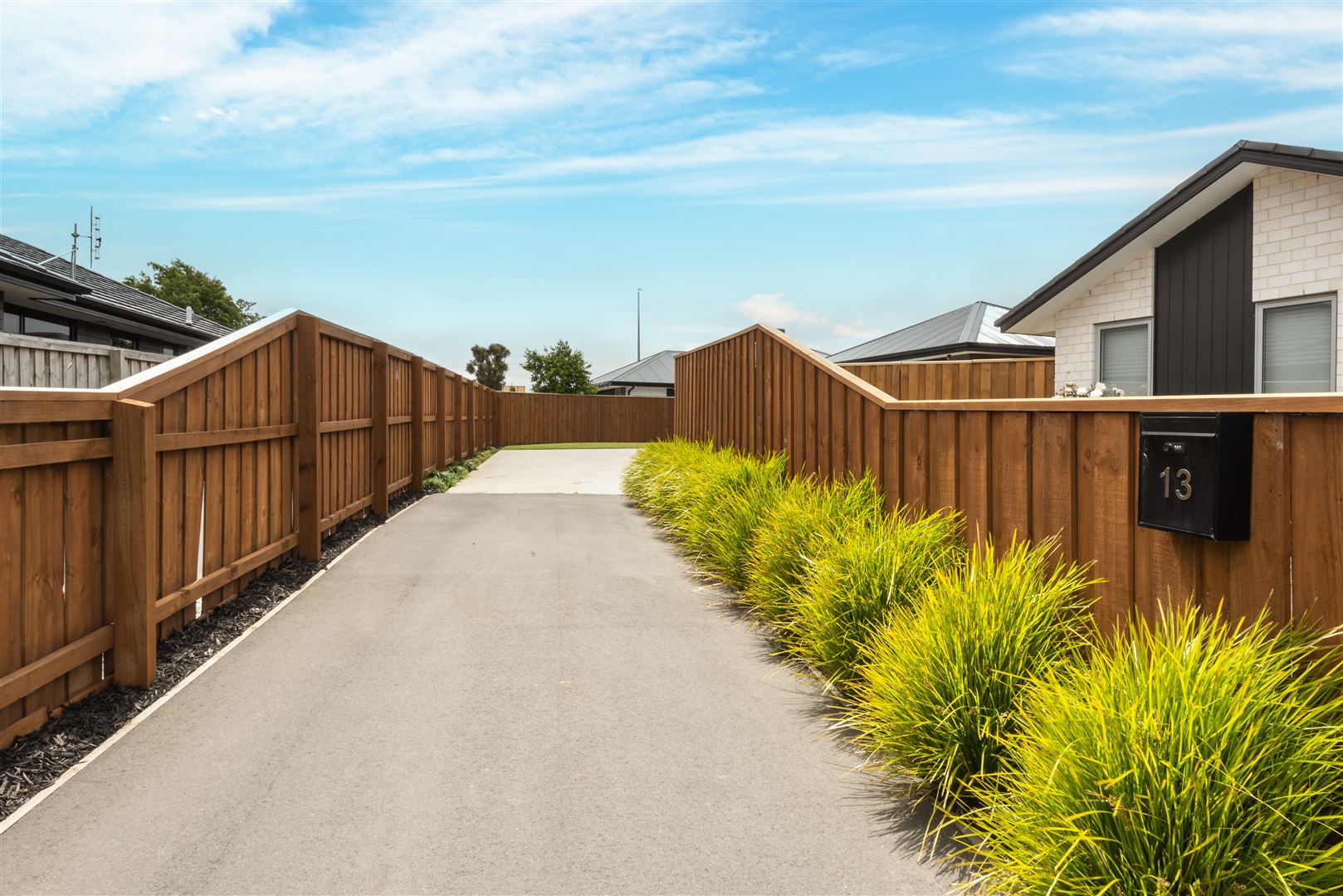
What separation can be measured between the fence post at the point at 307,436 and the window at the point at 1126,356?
9.13m

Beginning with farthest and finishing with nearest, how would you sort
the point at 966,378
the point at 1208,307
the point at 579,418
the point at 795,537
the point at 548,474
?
the point at 579,418 < the point at 548,474 < the point at 966,378 < the point at 1208,307 < the point at 795,537

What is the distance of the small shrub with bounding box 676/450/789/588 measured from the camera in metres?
6.94

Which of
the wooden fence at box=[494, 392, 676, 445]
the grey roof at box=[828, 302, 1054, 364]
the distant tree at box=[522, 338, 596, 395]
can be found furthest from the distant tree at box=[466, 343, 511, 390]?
the grey roof at box=[828, 302, 1054, 364]

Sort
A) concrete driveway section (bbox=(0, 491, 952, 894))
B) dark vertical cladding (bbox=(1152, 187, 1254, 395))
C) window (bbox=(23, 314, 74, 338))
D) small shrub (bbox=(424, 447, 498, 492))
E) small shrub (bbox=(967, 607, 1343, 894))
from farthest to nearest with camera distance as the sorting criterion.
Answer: window (bbox=(23, 314, 74, 338))
small shrub (bbox=(424, 447, 498, 492))
dark vertical cladding (bbox=(1152, 187, 1254, 395))
concrete driveway section (bbox=(0, 491, 952, 894))
small shrub (bbox=(967, 607, 1343, 894))

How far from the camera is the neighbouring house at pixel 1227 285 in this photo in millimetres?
7891

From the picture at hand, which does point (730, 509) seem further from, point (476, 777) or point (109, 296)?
point (109, 296)

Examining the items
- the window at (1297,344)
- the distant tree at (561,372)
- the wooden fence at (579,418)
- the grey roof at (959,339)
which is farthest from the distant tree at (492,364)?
the window at (1297,344)

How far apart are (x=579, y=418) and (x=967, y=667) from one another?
32971mm

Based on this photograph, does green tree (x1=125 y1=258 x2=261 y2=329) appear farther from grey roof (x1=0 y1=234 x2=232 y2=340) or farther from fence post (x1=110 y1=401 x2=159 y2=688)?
fence post (x1=110 y1=401 x2=159 y2=688)

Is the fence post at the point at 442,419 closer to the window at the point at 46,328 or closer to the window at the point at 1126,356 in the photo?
the window at the point at 46,328

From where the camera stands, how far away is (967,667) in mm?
3383

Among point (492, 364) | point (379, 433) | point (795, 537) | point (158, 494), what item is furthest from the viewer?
point (492, 364)

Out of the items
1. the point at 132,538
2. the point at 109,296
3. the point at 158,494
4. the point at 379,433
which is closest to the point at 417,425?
the point at 379,433

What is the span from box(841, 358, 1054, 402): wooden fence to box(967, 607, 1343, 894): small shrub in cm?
1088
